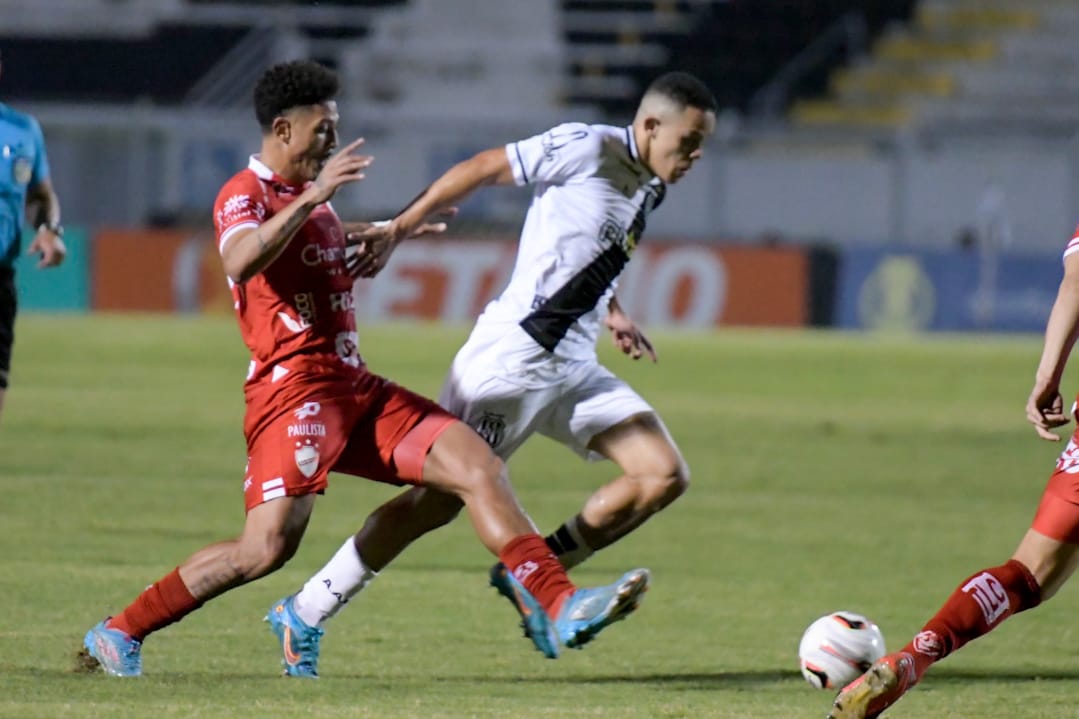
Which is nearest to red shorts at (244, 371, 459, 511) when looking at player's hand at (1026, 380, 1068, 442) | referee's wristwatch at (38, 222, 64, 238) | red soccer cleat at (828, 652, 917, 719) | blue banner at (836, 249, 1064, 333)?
red soccer cleat at (828, 652, 917, 719)

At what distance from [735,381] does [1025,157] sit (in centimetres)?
1278

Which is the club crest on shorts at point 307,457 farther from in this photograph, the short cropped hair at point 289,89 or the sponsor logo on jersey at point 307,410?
the short cropped hair at point 289,89

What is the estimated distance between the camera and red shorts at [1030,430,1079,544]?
218 inches

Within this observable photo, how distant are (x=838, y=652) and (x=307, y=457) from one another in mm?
1791

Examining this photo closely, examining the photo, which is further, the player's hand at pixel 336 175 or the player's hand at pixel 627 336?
the player's hand at pixel 627 336

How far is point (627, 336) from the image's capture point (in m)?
Result: 7.33

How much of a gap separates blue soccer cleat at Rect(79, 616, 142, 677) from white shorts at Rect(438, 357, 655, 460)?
55.8 inches

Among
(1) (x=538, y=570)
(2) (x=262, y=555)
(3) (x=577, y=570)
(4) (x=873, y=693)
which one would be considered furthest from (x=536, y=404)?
(3) (x=577, y=570)

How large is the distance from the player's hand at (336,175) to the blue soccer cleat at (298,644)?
4.89 ft

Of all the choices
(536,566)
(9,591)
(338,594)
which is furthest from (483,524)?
(9,591)

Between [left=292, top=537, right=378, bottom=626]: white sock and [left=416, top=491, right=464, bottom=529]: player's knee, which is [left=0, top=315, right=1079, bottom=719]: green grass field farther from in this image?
[left=416, top=491, right=464, bottom=529]: player's knee

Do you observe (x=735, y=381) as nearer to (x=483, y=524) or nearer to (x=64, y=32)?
(x=483, y=524)

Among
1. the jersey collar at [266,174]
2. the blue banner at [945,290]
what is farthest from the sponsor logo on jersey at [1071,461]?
the blue banner at [945,290]

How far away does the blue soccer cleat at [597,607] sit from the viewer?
5.30 metres
